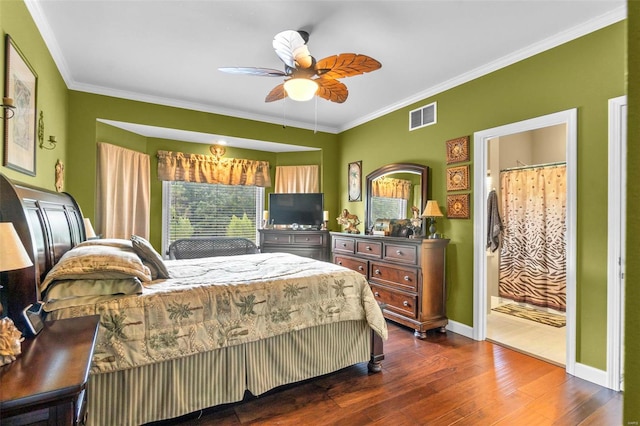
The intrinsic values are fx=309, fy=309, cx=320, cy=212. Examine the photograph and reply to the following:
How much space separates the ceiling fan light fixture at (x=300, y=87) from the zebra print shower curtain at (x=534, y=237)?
3680 mm

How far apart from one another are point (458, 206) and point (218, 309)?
277 cm

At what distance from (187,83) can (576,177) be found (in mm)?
4052

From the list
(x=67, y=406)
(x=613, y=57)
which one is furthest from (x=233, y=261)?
(x=613, y=57)

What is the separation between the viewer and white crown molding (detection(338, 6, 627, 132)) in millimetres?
2370

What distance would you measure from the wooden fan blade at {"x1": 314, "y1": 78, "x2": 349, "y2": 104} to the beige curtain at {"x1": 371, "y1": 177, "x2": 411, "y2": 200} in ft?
5.69

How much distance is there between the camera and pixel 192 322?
1.91 metres

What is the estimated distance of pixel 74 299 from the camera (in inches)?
67.1

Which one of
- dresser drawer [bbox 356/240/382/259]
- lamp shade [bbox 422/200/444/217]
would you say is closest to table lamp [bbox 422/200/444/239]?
lamp shade [bbox 422/200/444/217]

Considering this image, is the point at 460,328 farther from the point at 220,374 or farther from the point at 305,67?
the point at 305,67

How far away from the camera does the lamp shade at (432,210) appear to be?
353 centimetres

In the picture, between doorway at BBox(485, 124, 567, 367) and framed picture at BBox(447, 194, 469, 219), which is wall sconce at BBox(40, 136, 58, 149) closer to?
framed picture at BBox(447, 194, 469, 219)

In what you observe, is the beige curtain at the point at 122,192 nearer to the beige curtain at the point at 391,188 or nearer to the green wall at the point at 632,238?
the beige curtain at the point at 391,188

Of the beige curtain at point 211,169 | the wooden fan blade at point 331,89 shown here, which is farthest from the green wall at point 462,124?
the wooden fan blade at point 331,89

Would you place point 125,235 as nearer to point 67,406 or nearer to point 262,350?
point 262,350
